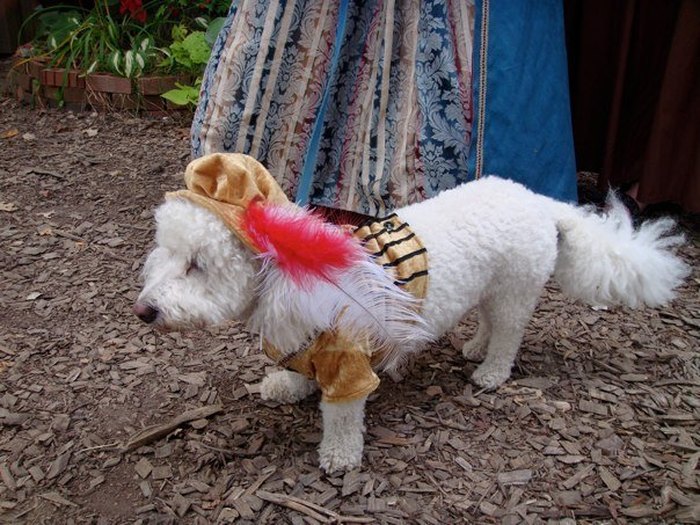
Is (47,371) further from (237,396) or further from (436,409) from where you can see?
(436,409)

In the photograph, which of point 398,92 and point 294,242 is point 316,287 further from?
point 398,92

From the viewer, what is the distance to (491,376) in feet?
7.69

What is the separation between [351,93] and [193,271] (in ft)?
5.13

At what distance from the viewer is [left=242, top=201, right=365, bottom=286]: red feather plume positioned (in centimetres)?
160

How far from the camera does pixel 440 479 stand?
2.00m

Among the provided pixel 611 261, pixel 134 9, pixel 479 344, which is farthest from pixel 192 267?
pixel 134 9

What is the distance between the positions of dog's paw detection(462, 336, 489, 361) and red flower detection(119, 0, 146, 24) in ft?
11.2

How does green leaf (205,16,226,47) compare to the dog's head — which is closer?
the dog's head

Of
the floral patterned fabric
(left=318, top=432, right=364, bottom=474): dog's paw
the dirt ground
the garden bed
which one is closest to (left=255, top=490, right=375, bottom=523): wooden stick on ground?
the dirt ground

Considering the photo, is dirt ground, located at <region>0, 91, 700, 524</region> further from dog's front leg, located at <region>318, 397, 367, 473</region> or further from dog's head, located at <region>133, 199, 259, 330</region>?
dog's head, located at <region>133, 199, 259, 330</region>

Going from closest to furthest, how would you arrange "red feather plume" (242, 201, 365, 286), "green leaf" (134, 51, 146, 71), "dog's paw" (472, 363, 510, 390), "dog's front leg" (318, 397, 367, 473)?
"red feather plume" (242, 201, 365, 286)
"dog's front leg" (318, 397, 367, 473)
"dog's paw" (472, 363, 510, 390)
"green leaf" (134, 51, 146, 71)

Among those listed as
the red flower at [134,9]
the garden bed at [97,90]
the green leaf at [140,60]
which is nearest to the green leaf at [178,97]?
the garden bed at [97,90]

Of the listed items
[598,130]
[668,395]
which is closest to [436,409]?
[668,395]

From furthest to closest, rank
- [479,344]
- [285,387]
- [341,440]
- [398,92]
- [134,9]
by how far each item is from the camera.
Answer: [134,9] < [398,92] < [479,344] < [285,387] < [341,440]
